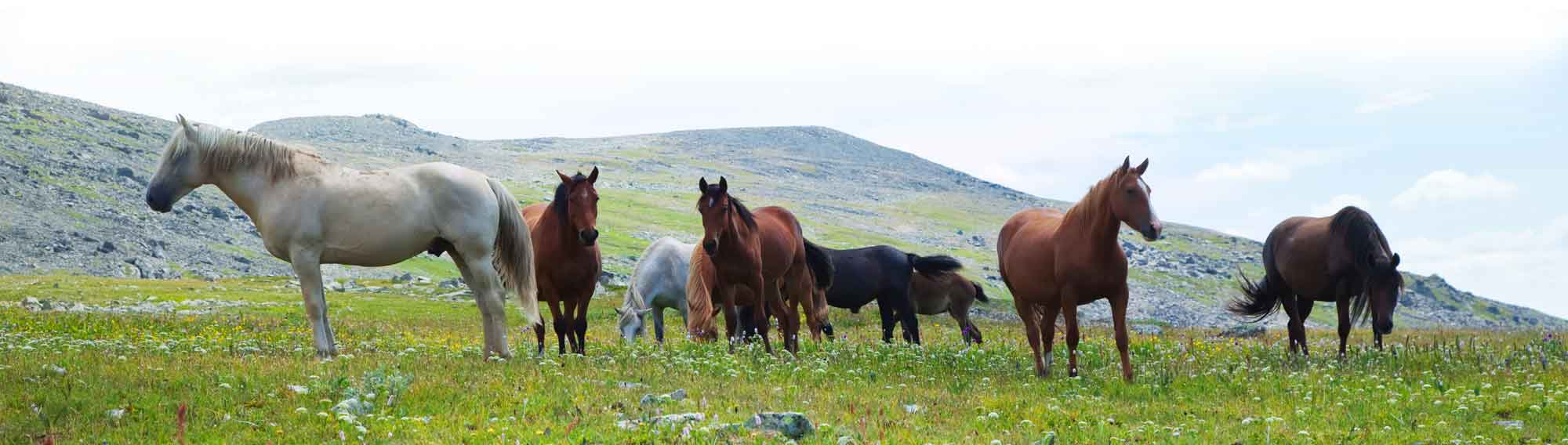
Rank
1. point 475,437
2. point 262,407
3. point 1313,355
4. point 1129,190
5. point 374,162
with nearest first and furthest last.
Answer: point 475,437
point 262,407
point 1129,190
point 1313,355
point 374,162

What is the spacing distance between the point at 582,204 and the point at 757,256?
8.26ft

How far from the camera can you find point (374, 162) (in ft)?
434

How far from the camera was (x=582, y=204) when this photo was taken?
14.4 metres

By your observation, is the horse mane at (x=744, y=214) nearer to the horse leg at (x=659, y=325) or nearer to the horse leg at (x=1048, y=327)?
the horse leg at (x=1048, y=327)

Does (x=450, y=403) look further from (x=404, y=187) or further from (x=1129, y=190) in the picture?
(x=1129, y=190)

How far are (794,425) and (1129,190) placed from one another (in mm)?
6432

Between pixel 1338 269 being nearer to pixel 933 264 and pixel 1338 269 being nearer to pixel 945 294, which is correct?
pixel 933 264

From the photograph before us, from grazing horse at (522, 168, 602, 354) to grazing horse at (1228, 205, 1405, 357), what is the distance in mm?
10568

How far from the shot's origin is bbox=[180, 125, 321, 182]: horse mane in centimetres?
1362

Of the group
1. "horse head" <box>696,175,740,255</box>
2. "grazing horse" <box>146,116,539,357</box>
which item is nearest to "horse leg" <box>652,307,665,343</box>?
"horse head" <box>696,175,740,255</box>

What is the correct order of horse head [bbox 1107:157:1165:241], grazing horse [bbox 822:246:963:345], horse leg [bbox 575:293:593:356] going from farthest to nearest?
grazing horse [bbox 822:246:963:345] < horse leg [bbox 575:293:593:356] < horse head [bbox 1107:157:1165:241]

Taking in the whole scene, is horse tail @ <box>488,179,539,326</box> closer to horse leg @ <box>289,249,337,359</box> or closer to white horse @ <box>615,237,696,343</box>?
horse leg @ <box>289,249,337,359</box>

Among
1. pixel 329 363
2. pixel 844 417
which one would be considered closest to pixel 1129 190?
pixel 844 417

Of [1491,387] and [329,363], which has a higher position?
[1491,387]
